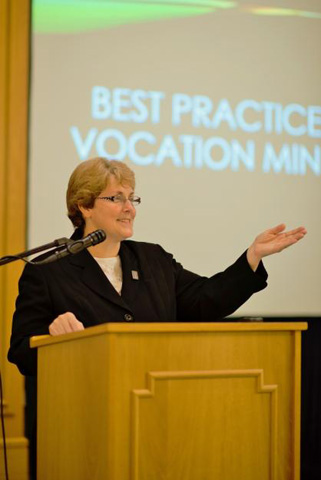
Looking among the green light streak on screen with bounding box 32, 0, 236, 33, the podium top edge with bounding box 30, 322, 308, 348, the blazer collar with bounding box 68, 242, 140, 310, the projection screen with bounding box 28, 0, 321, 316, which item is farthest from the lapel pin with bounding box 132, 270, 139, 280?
the green light streak on screen with bounding box 32, 0, 236, 33

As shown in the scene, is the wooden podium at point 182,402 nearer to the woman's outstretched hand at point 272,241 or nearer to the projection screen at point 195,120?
the woman's outstretched hand at point 272,241

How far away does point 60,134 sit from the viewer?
457cm

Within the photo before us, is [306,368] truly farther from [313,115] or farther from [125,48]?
[125,48]

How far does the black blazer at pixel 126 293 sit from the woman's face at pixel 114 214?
11cm

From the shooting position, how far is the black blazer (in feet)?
9.81

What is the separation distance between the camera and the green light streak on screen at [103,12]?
457cm

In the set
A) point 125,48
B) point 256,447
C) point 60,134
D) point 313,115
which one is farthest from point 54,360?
point 313,115

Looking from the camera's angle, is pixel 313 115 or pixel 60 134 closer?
pixel 60 134

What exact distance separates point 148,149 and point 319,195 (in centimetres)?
113

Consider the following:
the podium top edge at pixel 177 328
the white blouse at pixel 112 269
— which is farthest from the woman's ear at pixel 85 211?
the podium top edge at pixel 177 328

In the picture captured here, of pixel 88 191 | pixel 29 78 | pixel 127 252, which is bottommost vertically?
pixel 127 252

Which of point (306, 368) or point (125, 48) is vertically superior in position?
point (125, 48)

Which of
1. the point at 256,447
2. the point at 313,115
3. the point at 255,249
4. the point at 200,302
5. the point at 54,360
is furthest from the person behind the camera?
the point at 313,115

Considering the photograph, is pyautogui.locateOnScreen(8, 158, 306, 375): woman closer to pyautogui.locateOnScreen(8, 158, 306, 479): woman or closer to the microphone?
pyautogui.locateOnScreen(8, 158, 306, 479): woman
